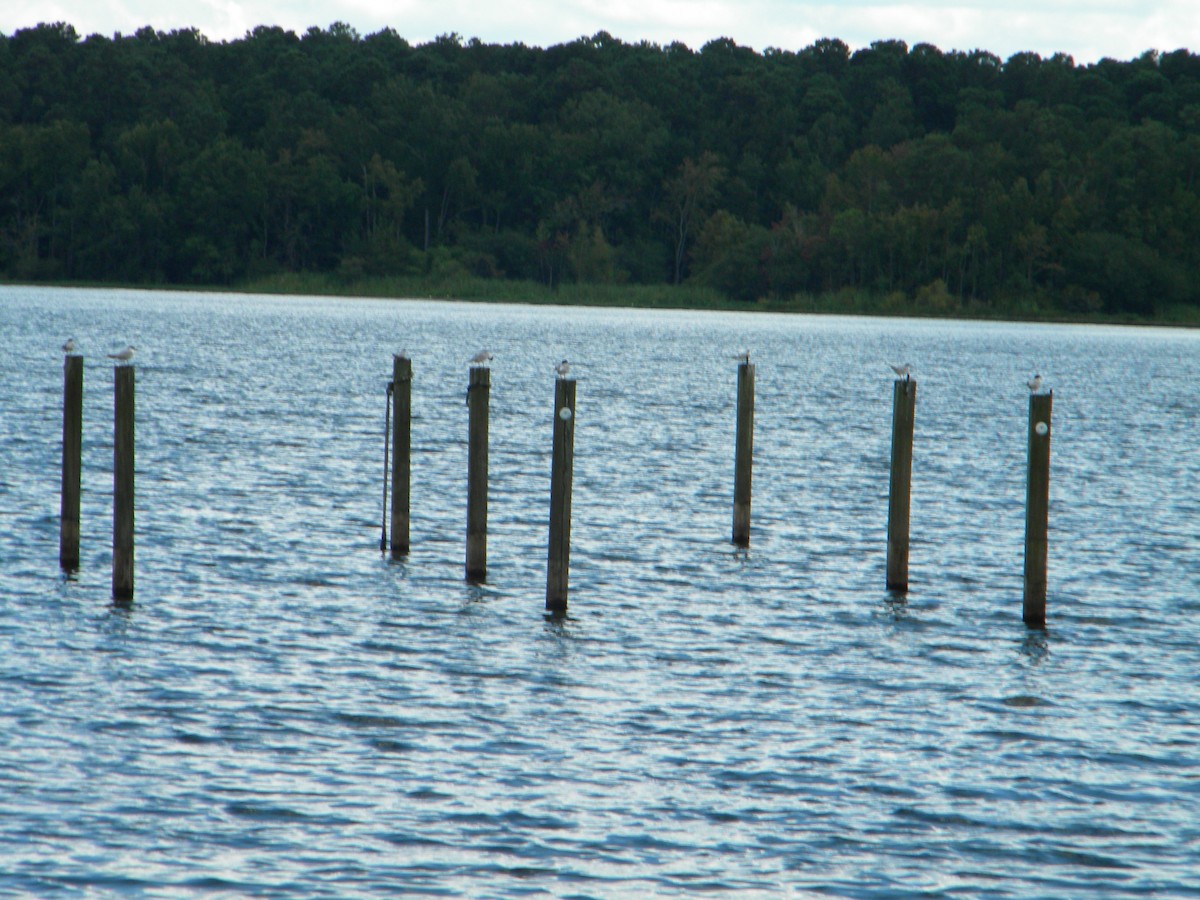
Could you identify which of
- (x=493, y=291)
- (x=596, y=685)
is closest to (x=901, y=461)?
(x=596, y=685)

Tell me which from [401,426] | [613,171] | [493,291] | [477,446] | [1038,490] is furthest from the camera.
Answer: [613,171]

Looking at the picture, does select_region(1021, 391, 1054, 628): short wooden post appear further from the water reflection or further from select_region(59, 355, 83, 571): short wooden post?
select_region(59, 355, 83, 571): short wooden post

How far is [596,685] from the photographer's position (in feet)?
58.3

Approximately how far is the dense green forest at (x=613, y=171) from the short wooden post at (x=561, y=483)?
436 feet

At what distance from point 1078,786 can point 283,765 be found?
23.3 feet

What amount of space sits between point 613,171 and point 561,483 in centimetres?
15608

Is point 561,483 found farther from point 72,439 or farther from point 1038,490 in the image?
point 72,439

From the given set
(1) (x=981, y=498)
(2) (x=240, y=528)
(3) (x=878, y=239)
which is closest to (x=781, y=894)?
(2) (x=240, y=528)

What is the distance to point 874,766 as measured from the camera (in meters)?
15.2

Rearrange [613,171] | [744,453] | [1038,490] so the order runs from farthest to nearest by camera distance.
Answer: [613,171] → [744,453] → [1038,490]

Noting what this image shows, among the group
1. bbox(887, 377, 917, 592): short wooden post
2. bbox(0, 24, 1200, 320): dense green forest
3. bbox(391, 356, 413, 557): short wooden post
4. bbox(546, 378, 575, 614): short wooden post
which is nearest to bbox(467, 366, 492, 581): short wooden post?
bbox(546, 378, 575, 614): short wooden post

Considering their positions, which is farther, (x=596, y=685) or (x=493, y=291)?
(x=493, y=291)

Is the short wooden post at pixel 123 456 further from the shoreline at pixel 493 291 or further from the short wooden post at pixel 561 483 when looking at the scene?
the shoreline at pixel 493 291

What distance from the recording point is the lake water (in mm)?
12914
